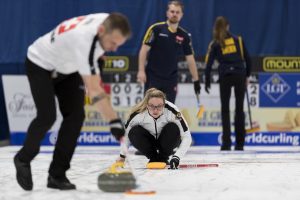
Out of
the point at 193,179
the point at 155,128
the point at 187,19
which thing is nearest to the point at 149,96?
the point at 155,128

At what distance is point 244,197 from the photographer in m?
2.99

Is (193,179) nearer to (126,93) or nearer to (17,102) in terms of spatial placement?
(126,93)

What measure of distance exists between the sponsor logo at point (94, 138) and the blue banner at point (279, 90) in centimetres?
200

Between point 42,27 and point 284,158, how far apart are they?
4242 mm

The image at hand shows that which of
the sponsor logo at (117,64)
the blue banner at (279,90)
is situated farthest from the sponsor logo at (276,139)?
the sponsor logo at (117,64)

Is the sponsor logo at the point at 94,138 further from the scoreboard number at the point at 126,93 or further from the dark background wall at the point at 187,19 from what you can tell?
the dark background wall at the point at 187,19

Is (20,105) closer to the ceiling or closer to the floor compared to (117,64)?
closer to the floor

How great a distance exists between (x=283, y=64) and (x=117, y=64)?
2.23 meters

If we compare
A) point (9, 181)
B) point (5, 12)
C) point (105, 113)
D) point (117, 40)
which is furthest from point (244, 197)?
point (5, 12)

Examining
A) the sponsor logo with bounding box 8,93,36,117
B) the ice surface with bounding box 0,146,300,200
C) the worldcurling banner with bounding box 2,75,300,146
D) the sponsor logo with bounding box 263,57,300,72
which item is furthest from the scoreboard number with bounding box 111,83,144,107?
the ice surface with bounding box 0,146,300,200

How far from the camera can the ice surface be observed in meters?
3.06

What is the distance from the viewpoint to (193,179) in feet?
12.2

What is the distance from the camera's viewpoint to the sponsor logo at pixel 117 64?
24.8 feet

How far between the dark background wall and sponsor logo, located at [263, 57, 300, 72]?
333mm
